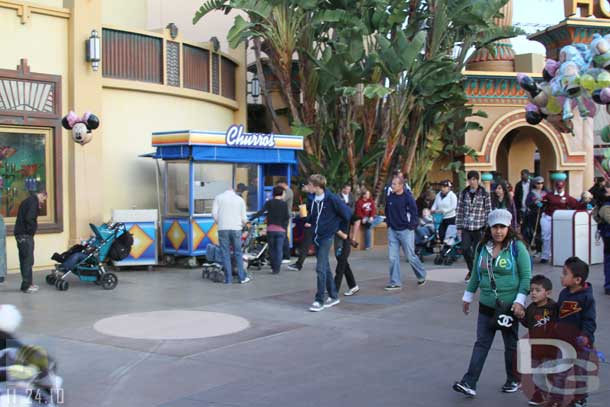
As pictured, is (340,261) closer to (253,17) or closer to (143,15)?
(253,17)

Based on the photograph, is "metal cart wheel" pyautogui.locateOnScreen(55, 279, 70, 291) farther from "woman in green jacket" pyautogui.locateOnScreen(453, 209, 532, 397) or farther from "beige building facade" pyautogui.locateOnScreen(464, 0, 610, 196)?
"beige building facade" pyautogui.locateOnScreen(464, 0, 610, 196)

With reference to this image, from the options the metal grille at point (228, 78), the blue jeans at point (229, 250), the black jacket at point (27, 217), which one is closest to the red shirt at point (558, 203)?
the blue jeans at point (229, 250)

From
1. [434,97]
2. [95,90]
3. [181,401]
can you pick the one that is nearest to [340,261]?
[181,401]

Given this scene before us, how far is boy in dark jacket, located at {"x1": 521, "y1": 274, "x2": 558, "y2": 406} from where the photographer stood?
224 inches

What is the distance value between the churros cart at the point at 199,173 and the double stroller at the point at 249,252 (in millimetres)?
675

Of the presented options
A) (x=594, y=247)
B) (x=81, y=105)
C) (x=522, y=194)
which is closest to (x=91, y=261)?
(x=81, y=105)

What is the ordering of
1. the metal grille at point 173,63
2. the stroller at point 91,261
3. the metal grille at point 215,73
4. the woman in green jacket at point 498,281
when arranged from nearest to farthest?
the woman in green jacket at point 498,281 → the stroller at point 91,261 → the metal grille at point 173,63 → the metal grille at point 215,73

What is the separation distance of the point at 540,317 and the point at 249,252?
30.6 feet

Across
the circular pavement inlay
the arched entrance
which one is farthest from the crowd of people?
the arched entrance

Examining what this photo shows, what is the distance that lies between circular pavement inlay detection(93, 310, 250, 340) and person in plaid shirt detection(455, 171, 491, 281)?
14.6 feet

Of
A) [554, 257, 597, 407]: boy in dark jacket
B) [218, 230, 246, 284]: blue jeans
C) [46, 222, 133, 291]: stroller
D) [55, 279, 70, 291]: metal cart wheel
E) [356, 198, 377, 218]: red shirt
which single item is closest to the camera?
[554, 257, 597, 407]: boy in dark jacket

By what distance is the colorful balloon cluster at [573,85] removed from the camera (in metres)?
10.8

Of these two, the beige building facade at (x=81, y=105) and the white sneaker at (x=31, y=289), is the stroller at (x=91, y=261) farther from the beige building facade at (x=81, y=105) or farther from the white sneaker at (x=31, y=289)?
the beige building facade at (x=81, y=105)

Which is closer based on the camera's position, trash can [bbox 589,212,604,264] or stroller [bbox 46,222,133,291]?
stroller [bbox 46,222,133,291]
